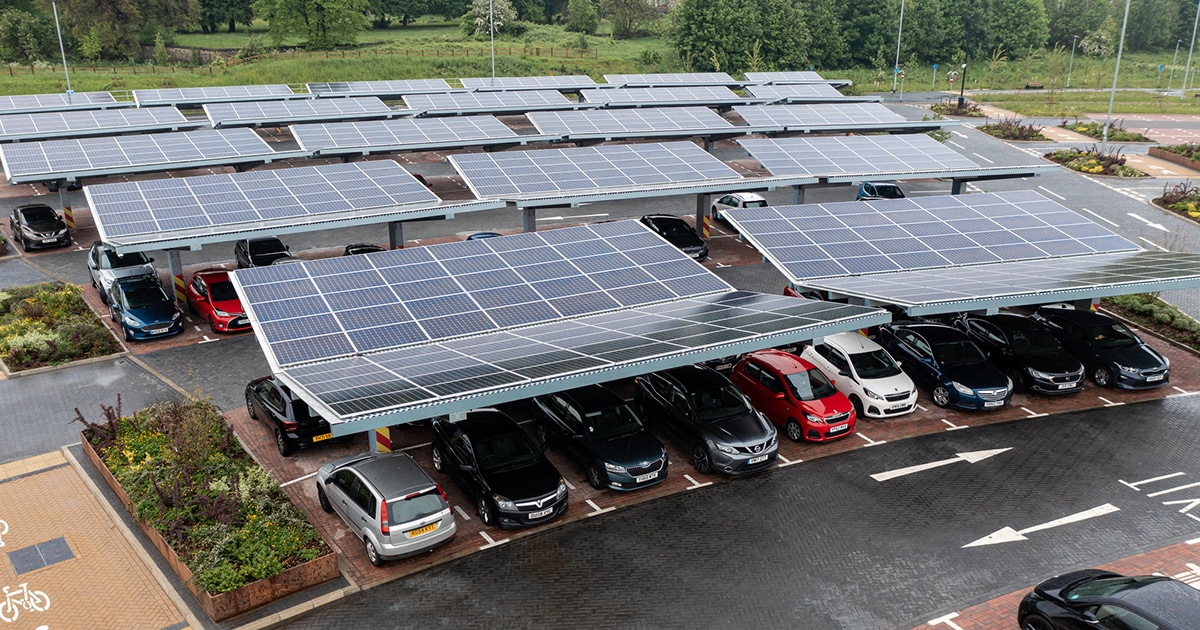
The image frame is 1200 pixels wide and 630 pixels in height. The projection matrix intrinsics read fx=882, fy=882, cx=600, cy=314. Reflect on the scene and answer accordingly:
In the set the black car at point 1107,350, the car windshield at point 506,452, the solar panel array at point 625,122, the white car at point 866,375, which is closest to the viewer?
the car windshield at point 506,452

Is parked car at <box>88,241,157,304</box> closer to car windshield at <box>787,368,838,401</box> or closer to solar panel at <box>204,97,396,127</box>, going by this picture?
solar panel at <box>204,97,396,127</box>

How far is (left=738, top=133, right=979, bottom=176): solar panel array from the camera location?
34656 mm

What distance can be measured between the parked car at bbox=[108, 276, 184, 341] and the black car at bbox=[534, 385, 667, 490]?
13075 mm

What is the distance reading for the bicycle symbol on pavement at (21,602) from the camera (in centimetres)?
1473

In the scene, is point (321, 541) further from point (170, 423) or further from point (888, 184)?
point (888, 184)

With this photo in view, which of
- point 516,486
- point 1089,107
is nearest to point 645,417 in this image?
point 516,486

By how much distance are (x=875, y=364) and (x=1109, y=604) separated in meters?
10.0

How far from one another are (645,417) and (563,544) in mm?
5565

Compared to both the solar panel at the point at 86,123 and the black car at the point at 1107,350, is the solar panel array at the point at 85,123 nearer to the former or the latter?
the solar panel at the point at 86,123

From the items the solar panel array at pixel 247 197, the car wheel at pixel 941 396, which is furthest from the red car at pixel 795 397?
the solar panel array at pixel 247 197

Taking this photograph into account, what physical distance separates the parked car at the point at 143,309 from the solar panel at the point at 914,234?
1696 cm

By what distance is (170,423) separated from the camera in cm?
1952

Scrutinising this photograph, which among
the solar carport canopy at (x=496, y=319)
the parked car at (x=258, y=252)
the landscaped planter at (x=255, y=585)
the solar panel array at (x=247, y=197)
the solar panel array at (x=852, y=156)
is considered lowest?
the landscaped planter at (x=255, y=585)

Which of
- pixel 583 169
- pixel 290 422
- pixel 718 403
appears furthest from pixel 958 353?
pixel 290 422
